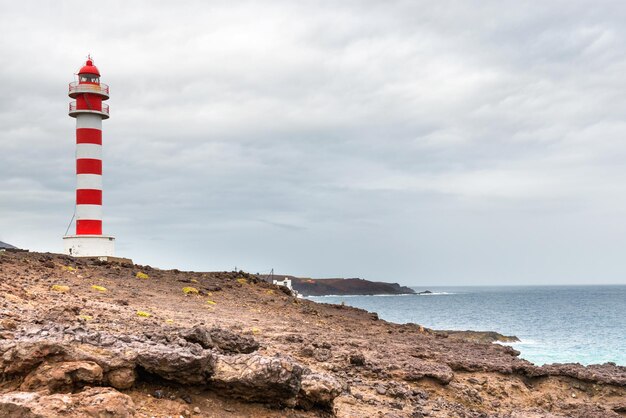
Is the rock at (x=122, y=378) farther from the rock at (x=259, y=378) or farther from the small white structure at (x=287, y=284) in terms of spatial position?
the small white structure at (x=287, y=284)

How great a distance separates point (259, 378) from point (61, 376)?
2563mm

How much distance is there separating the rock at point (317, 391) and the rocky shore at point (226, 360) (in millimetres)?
17

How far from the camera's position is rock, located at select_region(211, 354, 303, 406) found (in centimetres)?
862

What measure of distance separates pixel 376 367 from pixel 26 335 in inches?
307

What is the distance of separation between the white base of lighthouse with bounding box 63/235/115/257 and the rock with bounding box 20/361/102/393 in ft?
93.5

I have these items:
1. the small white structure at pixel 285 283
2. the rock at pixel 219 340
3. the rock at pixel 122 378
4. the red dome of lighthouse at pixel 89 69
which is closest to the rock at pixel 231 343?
the rock at pixel 219 340

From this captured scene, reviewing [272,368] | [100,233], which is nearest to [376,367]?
[272,368]

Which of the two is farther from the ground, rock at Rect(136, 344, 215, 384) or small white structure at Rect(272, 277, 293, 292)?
small white structure at Rect(272, 277, 293, 292)

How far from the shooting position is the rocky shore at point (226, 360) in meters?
7.65

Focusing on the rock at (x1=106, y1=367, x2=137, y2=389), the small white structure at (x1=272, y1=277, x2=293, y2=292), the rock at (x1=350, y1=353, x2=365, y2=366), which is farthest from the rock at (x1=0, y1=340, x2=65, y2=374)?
the small white structure at (x1=272, y1=277, x2=293, y2=292)

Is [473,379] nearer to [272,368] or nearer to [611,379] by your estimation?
[611,379]

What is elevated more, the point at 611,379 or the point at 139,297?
the point at 139,297

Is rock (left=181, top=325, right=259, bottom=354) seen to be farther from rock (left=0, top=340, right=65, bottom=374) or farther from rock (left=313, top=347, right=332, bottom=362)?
rock (left=313, top=347, right=332, bottom=362)

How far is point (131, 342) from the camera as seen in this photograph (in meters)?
8.73
